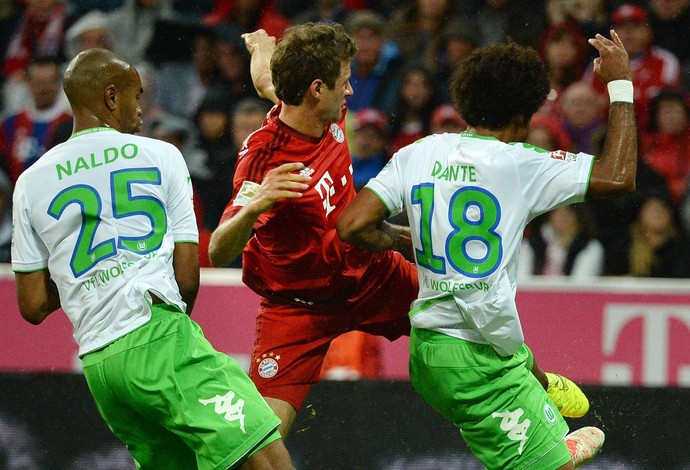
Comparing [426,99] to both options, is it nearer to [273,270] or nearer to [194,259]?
[273,270]

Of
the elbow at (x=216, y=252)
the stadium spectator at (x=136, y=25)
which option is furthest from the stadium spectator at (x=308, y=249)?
the stadium spectator at (x=136, y=25)

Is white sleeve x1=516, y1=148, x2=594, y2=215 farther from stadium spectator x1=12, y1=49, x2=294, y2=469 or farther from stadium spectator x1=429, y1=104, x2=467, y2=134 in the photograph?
stadium spectator x1=429, y1=104, x2=467, y2=134

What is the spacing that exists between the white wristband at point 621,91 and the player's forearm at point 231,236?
1.26 m

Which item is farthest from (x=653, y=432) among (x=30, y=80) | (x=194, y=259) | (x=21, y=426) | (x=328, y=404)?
(x=30, y=80)

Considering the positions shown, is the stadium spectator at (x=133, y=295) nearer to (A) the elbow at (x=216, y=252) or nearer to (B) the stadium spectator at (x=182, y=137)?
(A) the elbow at (x=216, y=252)

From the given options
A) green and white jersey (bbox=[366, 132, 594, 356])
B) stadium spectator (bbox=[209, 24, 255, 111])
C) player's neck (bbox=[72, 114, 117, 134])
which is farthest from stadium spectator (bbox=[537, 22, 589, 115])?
player's neck (bbox=[72, 114, 117, 134])

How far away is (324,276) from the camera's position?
439 centimetres

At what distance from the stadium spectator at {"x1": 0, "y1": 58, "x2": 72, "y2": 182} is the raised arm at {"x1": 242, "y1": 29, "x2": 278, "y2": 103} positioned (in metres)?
2.73

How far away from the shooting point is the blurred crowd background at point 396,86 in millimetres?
6488

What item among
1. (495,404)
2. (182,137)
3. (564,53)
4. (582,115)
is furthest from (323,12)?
(495,404)

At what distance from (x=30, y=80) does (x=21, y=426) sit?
10.3 ft

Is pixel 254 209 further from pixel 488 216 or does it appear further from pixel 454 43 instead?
pixel 454 43

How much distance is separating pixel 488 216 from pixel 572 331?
7.86 feet

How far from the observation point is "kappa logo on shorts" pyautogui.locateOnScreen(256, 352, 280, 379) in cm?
446
